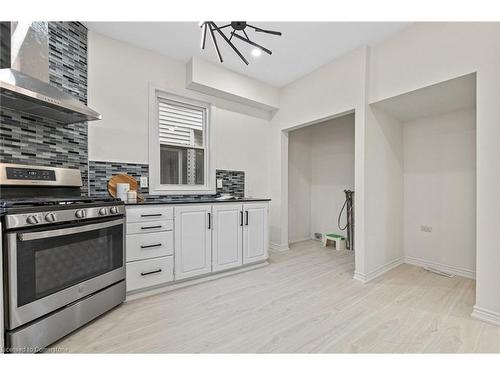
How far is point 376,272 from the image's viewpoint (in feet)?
8.55

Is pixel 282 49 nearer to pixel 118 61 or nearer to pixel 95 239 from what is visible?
pixel 118 61

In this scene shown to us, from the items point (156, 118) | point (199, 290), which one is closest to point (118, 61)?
point (156, 118)

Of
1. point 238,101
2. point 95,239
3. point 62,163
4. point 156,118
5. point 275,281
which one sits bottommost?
point 275,281

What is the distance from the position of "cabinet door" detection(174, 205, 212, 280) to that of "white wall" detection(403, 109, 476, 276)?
2758mm

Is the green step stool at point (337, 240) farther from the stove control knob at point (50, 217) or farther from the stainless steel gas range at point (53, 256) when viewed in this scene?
the stove control knob at point (50, 217)

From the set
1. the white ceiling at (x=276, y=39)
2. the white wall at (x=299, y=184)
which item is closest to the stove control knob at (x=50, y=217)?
the white ceiling at (x=276, y=39)

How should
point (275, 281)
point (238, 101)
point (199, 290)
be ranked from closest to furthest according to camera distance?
point (199, 290)
point (275, 281)
point (238, 101)

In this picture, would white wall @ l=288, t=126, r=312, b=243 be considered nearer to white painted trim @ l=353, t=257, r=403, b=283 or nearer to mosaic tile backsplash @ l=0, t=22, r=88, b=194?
white painted trim @ l=353, t=257, r=403, b=283

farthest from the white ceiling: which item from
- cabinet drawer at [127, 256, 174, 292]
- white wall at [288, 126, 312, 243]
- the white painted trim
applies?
the white painted trim

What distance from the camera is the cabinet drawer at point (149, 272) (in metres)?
2.01

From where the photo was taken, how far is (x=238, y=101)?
11.1ft

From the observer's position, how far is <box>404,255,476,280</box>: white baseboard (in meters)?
2.53

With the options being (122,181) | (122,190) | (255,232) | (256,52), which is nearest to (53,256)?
(122,190)
